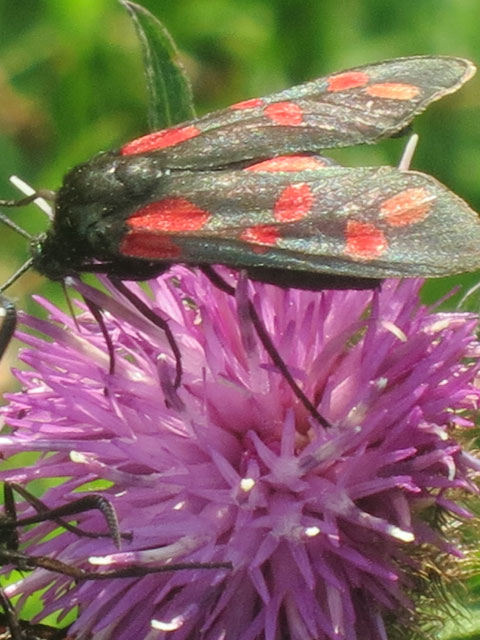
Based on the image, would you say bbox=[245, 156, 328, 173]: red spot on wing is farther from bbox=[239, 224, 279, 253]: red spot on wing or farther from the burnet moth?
bbox=[239, 224, 279, 253]: red spot on wing

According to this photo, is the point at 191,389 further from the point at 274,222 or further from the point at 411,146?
the point at 411,146

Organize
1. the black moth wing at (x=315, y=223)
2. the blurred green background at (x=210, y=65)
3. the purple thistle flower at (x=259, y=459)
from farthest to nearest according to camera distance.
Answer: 1. the blurred green background at (x=210, y=65)
2. the purple thistle flower at (x=259, y=459)
3. the black moth wing at (x=315, y=223)

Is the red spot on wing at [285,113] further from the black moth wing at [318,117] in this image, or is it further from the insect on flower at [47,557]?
the insect on flower at [47,557]

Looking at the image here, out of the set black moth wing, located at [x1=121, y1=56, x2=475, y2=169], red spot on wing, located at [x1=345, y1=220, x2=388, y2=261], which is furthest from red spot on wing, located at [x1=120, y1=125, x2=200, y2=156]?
red spot on wing, located at [x1=345, y1=220, x2=388, y2=261]

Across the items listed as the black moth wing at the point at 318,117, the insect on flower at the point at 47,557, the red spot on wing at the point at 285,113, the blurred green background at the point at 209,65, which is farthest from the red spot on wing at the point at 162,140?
the blurred green background at the point at 209,65

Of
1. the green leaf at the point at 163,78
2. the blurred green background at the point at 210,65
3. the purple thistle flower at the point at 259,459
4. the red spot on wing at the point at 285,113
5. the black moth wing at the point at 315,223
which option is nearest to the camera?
the black moth wing at the point at 315,223
